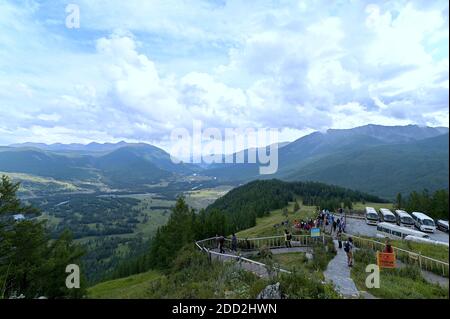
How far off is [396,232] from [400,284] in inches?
940

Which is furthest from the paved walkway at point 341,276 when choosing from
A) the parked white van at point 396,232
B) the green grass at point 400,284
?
the parked white van at point 396,232

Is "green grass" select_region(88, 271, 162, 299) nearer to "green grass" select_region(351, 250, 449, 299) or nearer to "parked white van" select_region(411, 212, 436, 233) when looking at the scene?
"green grass" select_region(351, 250, 449, 299)

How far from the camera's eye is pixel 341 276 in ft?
52.5

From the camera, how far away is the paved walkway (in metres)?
12.9

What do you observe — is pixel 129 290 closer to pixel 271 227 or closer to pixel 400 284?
pixel 400 284

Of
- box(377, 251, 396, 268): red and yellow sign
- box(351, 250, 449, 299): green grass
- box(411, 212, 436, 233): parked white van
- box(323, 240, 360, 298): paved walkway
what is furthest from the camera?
box(411, 212, 436, 233): parked white van

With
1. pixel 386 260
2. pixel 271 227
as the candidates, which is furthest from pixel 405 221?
pixel 386 260

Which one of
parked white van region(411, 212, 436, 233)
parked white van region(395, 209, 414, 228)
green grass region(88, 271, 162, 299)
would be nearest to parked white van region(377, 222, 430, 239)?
parked white van region(411, 212, 436, 233)

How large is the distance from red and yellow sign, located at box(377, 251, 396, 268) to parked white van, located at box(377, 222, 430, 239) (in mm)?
16056

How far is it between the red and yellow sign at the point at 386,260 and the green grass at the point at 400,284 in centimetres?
32

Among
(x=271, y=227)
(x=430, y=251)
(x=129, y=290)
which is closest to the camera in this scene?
(x=430, y=251)

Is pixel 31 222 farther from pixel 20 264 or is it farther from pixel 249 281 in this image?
pixel 249 281
